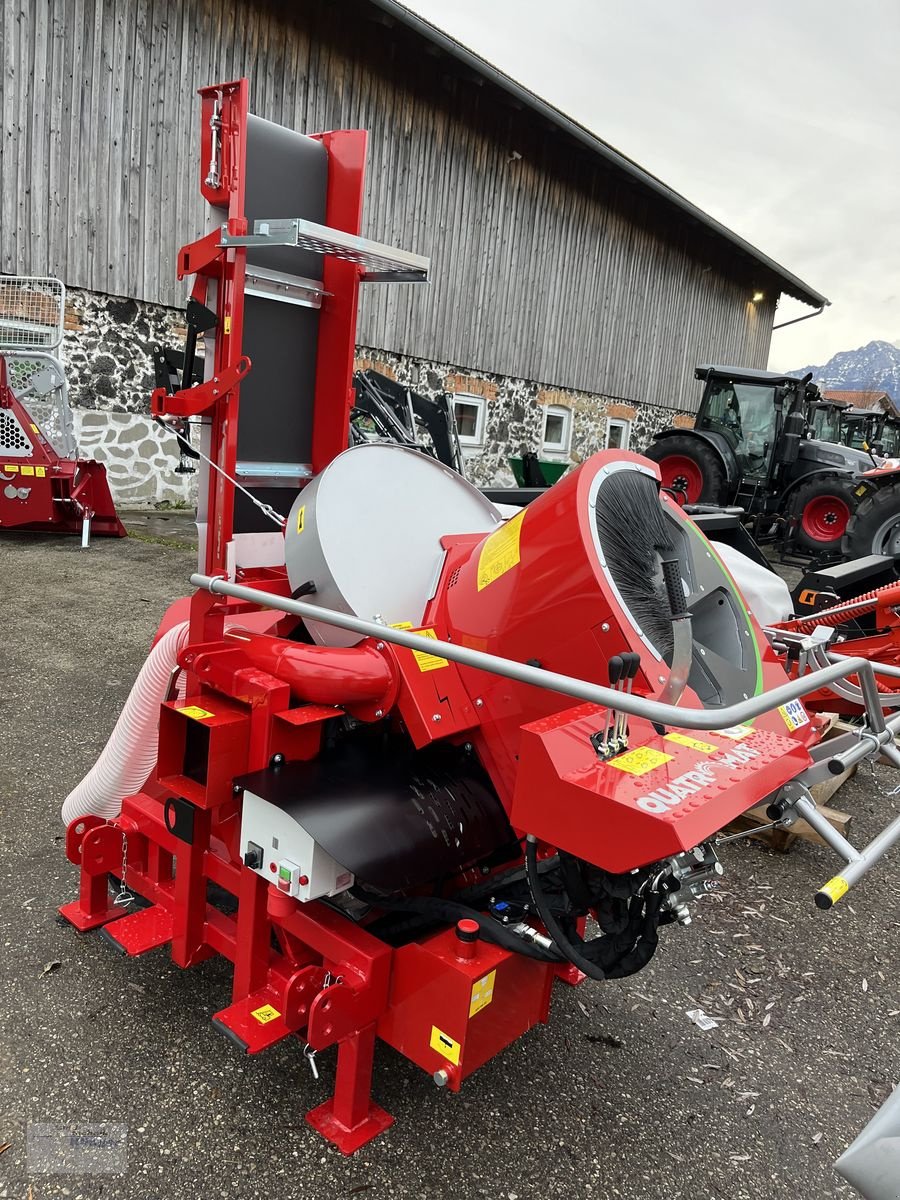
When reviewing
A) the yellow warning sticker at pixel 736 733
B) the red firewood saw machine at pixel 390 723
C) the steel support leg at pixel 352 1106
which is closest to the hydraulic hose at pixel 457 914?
the red firewood saw machine at pixel 390 723

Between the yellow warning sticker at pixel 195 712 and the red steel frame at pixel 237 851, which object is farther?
the yellow warning sticker at pixel 195 712

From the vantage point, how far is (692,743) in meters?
1.63

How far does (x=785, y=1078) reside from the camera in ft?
7.79

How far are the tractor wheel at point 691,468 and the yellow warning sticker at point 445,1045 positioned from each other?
10.2m

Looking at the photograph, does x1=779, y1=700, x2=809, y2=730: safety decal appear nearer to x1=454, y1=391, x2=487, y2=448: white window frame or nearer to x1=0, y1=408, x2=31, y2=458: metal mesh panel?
x1=0, y1=408, x2=31, y2=458: metal mesh panel

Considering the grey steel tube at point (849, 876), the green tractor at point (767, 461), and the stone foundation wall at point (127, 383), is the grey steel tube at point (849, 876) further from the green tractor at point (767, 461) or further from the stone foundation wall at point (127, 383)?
the stone foundation wall at point (127, 383)

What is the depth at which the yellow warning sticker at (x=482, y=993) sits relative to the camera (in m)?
1.78

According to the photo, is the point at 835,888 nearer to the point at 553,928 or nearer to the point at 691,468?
the point at 553,928

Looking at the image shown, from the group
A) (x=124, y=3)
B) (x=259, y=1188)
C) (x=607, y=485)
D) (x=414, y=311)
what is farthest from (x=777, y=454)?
(x=259, y=1188)

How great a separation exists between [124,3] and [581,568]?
10.7 metres

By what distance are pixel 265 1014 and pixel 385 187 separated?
12020 millimetres

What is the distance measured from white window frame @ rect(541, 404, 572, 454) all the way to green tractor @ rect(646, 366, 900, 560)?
338 centimetres

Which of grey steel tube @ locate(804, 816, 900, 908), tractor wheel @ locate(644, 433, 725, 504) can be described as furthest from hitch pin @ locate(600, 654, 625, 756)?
tractor wheel @ locate(644, 433, 725, 504)

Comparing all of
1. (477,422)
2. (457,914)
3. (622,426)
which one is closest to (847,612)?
(457,914)
